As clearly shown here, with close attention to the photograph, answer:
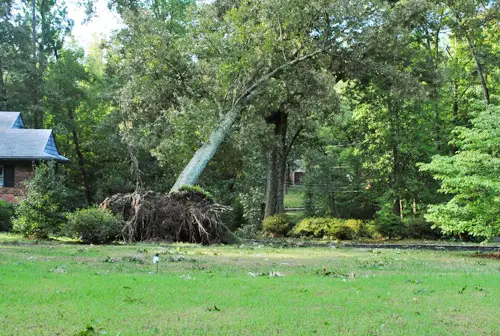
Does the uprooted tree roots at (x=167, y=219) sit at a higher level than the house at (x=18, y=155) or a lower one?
lower

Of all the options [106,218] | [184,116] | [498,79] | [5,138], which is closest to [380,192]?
[498,79]

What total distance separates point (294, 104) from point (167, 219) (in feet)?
36.4

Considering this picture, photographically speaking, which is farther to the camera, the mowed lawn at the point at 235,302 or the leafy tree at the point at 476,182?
the leafy tree at the point at 476,182

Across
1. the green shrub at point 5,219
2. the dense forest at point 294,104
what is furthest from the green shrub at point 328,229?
the green shrub at point 5,219

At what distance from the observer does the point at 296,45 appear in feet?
82.7

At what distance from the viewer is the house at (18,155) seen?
3139cm

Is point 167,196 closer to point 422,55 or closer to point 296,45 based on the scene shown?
point 296,45

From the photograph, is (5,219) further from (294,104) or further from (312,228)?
(294,104)

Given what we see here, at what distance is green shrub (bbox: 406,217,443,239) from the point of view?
2597cm

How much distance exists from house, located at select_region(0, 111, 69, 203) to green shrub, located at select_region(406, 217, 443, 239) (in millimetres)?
21199

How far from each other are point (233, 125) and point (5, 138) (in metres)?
16.7

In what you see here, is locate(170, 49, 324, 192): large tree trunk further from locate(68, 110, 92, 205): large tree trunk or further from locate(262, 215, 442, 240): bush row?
locate(68, 110, 92, 205): large tree trunk

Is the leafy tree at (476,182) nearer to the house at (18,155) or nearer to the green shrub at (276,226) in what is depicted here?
the green shrub at (276,226)

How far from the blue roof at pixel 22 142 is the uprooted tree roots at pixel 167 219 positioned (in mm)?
13910
